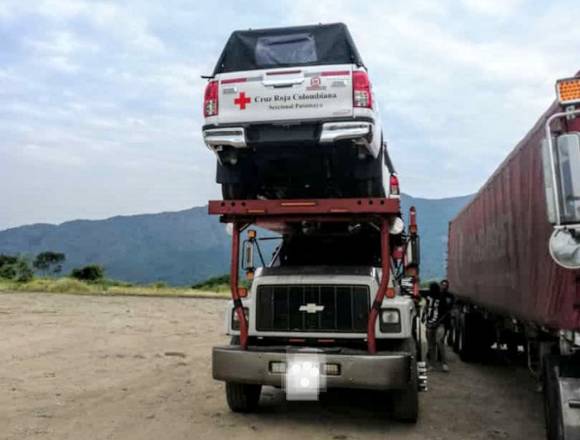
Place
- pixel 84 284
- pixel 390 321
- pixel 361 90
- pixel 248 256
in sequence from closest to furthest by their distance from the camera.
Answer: pixel 361 90 < pixel 390 321 < pixel 248 256 < pixel 84 284

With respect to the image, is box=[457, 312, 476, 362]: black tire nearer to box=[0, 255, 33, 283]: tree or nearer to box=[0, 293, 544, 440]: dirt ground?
box=[0, 293, 544, 440]: dirt ground

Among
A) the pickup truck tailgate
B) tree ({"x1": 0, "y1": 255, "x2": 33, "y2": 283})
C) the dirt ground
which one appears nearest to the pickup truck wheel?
Answer: the dirt ground

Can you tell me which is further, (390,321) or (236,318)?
(236,318)

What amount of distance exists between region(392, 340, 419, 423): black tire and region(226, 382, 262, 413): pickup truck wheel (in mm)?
1666

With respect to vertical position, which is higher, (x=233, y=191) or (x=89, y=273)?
(x=89, y=273)

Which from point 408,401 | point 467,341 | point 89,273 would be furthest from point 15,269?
point 408,401

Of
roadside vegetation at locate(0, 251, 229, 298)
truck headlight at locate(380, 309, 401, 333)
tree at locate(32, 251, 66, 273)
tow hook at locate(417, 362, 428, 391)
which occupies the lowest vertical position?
tow hook at locate(417, 362, 428, 391)

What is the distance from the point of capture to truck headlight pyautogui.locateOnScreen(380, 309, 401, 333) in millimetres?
6547

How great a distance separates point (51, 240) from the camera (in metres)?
149

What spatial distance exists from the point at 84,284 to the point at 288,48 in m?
34.0

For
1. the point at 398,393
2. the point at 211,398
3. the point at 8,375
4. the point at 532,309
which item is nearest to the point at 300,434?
the point at 398,393

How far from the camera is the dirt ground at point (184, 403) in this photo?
20.7ft

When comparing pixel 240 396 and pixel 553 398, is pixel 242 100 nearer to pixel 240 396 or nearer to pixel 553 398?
pixel 240 396

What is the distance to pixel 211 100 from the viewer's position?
6633 millimetres
